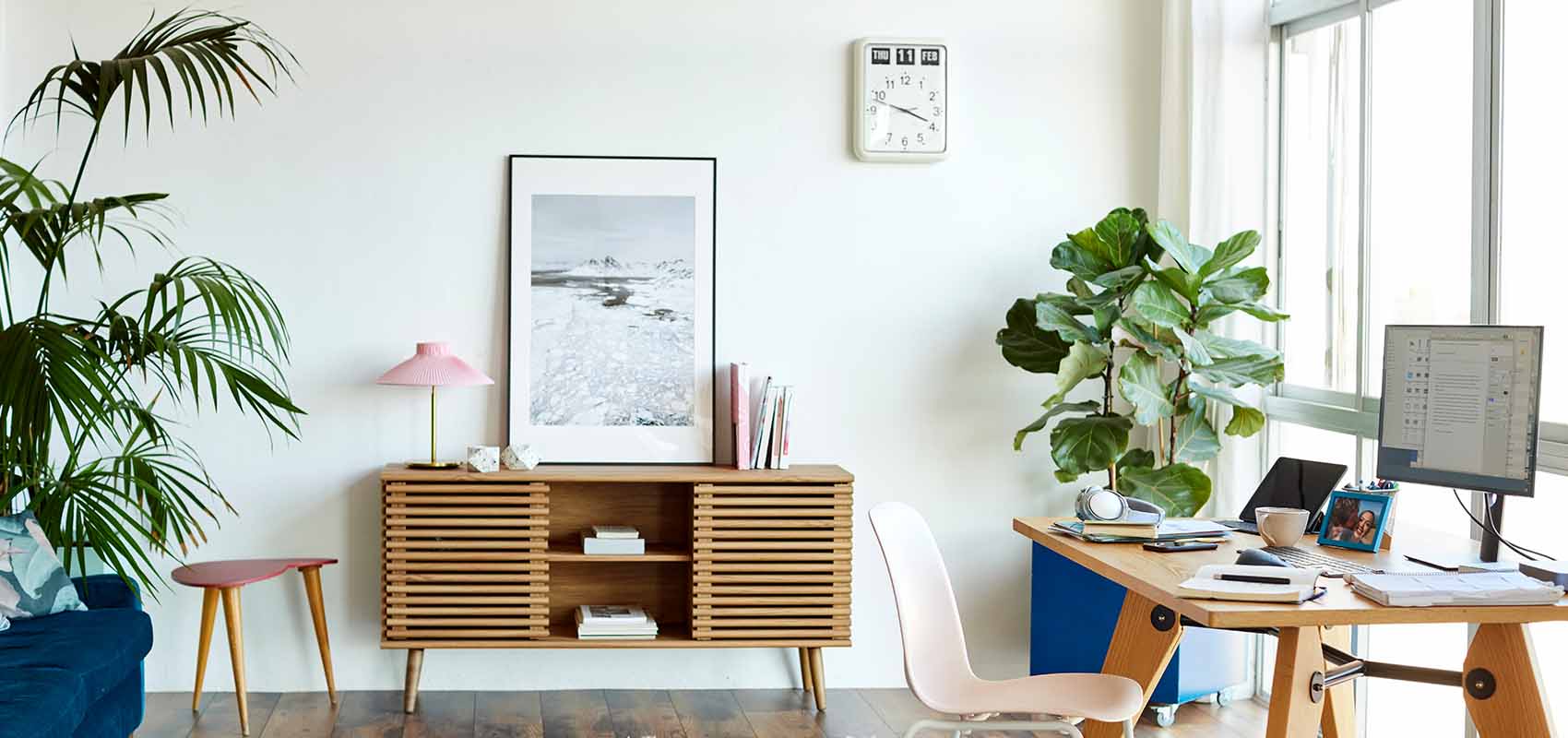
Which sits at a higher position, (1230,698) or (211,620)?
(211,620)

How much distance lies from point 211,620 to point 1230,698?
3.20 metres

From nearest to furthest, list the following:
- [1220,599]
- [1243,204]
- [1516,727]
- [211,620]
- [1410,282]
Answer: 1. [1220,599]
2. [1516,727]
3. [1410,282]
4. [211,620]
5. [1243,204]

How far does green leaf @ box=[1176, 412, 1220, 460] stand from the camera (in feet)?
14.0

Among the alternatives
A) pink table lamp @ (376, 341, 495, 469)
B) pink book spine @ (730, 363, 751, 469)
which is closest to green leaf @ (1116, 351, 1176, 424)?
pink book spine @ (730, 363, 751, 469)

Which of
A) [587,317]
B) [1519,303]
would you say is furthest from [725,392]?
[1519,303]

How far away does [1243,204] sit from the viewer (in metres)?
4.46

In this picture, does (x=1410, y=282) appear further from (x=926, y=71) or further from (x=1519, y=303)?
(x=926, y=71)

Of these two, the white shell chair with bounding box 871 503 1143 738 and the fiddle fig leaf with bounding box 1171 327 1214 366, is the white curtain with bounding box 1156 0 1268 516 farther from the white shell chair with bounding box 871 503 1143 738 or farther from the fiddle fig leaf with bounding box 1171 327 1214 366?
the white shell chair with bounding box 871 503 1143 738

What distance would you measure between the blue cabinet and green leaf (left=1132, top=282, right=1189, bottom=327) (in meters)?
0.81

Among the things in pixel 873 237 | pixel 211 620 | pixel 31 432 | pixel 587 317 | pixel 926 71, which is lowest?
pixel 211 620

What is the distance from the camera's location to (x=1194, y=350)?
13.2 ft

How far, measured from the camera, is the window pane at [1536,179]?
128 inches

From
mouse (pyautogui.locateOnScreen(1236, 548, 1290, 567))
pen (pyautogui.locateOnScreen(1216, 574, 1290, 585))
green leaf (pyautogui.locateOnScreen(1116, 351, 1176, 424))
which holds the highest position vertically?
green leaf (pyautogui.locateOnScreen(1116, 351, 1176, 424))

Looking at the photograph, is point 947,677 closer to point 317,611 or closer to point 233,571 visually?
point 317,611
